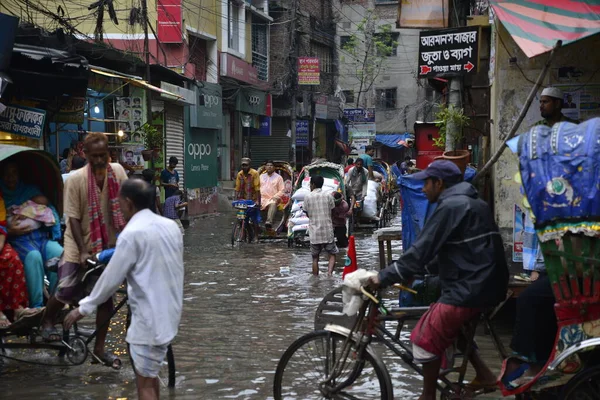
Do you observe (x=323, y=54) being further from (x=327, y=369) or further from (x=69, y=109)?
(x=327, y=369)

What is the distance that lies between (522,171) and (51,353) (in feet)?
16.2

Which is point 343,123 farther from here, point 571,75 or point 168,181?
point 571,75

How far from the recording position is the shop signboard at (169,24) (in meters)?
26.2

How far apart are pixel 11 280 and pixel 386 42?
47.8 m

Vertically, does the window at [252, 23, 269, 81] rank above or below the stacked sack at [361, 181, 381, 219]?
above

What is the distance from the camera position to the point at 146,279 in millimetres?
4914

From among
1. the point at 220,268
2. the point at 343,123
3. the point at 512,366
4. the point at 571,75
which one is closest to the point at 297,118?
the point at 343,123

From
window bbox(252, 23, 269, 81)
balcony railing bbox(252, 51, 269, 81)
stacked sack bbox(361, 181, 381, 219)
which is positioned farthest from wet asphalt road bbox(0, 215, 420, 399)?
window bbox(252, 23, 269, 81)

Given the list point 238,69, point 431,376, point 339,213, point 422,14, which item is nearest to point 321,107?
point 238,69

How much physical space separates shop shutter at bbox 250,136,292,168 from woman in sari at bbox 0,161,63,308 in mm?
32767

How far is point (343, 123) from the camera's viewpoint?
1925 inches

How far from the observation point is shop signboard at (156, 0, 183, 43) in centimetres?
2625

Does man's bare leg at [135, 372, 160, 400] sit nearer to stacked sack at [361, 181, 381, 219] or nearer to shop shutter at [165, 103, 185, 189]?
stacked sack at [361, 181, 381, 219]

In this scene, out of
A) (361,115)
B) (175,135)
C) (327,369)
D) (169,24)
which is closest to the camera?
(327,369)
